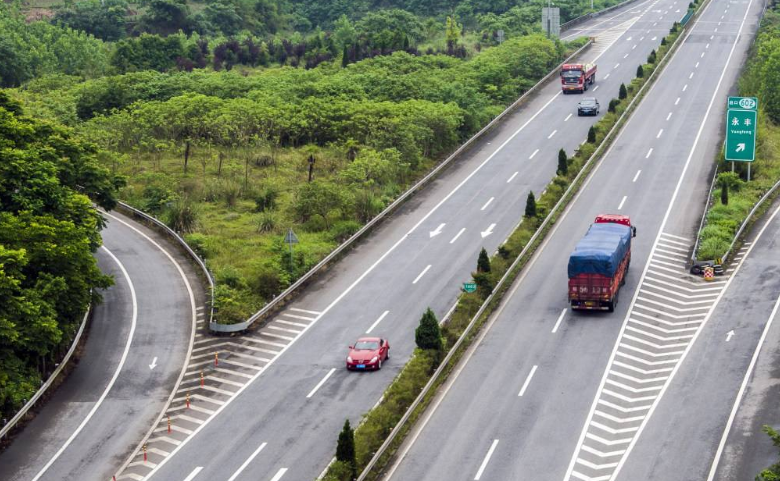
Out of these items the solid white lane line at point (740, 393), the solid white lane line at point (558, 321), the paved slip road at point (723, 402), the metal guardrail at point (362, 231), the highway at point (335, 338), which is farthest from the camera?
the metal guardrail at point (362, 231)

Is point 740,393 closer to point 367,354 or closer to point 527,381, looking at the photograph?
point 527,381

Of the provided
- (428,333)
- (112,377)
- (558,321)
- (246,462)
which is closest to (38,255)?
(112,377)

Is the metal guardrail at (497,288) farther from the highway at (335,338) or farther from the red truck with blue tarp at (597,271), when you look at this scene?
the red truck with blue tarp at (597,271)

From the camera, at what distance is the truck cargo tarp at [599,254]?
57.2 metres

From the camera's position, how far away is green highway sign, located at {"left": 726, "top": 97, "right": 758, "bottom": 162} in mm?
78375

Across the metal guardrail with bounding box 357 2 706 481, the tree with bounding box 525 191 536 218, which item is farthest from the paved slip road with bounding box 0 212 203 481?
the tree with bounding box 525 191 536 218

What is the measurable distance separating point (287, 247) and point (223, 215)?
12.2 metres

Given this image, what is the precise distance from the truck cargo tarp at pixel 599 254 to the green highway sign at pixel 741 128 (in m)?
22.4

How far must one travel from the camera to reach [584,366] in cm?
5341

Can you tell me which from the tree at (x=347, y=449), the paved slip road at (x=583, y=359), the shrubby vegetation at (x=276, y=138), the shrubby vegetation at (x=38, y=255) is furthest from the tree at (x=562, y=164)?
the tree at (x=347, y=449)

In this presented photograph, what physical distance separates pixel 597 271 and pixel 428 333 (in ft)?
35.0

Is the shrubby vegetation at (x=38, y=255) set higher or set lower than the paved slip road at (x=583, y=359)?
higher

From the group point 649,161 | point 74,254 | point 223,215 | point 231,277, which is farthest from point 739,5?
point 74,254

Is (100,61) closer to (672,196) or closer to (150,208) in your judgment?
(150,208)
